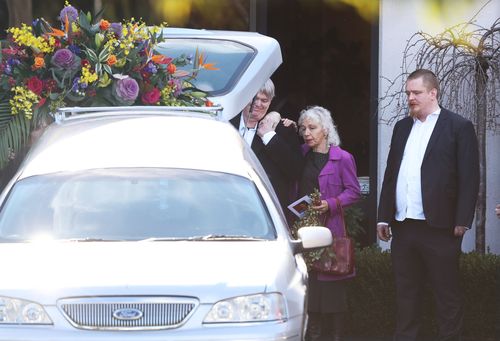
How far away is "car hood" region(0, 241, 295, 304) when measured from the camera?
633 cm

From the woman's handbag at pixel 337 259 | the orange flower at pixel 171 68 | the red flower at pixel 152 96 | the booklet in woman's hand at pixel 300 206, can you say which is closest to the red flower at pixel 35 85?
the red flower at pixel 152 96

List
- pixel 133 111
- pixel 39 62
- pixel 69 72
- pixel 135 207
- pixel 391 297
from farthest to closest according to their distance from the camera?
pixel 391 297 → pixel 69 72 → pixel 39 62 → pixel 133 111 → pixel 135 207

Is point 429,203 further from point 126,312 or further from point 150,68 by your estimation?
point 126,312

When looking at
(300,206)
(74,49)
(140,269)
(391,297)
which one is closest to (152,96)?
(74,49)

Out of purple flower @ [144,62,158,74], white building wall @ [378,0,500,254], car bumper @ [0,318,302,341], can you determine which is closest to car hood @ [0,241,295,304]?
car bumper @ [0,318,302,341]

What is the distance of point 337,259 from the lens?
388 inches

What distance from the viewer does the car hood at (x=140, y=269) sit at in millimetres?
6332

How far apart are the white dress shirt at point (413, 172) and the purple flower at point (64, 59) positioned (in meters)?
2.34

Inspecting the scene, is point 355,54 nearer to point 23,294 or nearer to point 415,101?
point 415,101

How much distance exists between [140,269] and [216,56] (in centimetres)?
388

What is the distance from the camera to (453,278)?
30.3 feet

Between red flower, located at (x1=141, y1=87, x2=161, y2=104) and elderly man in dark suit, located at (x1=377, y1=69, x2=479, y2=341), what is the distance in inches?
66.7

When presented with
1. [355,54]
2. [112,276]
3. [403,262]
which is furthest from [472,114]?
[112,276]

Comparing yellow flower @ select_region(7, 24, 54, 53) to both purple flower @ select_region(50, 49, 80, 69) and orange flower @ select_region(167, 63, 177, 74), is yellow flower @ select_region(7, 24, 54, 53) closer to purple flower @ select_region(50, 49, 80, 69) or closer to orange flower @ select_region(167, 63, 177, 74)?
purple flower @ select_region(50, 49, 80, 69)
